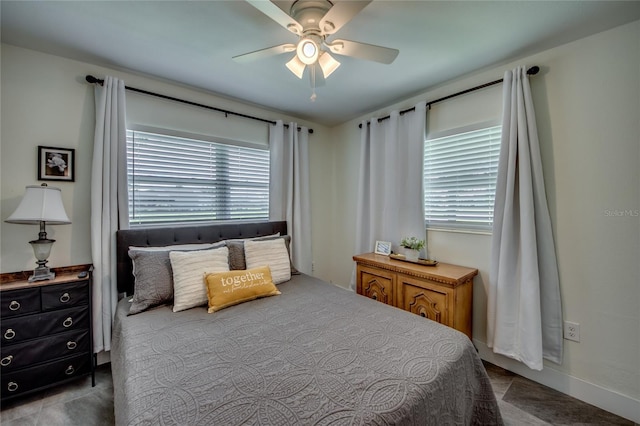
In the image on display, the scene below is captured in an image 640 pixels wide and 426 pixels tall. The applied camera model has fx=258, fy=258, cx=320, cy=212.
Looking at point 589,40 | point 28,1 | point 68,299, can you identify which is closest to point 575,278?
point 589,40

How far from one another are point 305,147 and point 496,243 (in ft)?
7.76

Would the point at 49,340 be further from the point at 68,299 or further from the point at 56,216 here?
the point at 56,216

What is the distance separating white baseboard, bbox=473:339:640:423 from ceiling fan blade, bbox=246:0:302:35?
116 inches

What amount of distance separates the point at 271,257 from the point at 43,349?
5.48ft

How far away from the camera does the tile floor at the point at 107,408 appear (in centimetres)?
165

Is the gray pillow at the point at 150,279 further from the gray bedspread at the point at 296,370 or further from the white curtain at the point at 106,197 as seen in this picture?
the white curtain at the point at 106,197

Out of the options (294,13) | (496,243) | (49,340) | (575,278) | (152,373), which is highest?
(294,13)

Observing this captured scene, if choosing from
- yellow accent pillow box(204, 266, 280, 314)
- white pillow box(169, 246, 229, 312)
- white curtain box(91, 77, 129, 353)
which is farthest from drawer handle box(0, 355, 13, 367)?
yellow accent pillow box(204, 266, 280, 314)

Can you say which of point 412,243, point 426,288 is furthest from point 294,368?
point 412,243

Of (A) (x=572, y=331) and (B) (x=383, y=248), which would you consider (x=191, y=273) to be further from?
(A) (x=572, y=331)

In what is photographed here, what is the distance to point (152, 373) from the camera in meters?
1.13

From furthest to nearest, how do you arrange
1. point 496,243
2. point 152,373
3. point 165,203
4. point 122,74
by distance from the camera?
point 165,203
point 122,74
point 496,243
point 152,373

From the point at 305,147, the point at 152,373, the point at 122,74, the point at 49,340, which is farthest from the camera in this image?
the point at 305,147

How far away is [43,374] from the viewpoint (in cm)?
178
